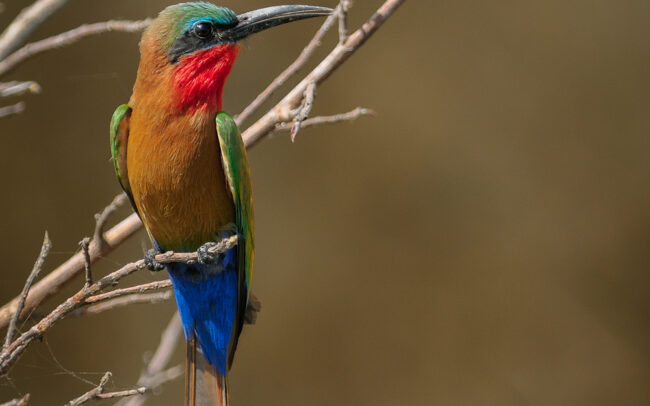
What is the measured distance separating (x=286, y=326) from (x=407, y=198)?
853 mm

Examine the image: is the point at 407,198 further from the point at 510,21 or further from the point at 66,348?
the point at 66,348

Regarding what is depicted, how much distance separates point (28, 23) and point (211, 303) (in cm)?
80

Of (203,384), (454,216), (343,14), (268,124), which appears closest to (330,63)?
(343,14)

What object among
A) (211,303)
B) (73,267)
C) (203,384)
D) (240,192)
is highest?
(240,192)

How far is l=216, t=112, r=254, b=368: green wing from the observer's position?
1.76 m

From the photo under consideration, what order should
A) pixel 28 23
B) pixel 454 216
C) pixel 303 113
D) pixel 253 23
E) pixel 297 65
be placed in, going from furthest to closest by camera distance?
pixel 454 216, pixel 297 65, pixel 28 23, pixel 253 23, pixel 303 113

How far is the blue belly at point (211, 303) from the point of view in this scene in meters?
1.96

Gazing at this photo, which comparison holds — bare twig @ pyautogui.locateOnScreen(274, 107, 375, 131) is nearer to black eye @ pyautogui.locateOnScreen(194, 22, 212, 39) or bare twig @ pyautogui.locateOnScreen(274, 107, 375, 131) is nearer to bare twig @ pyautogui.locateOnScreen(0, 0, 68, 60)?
black eye @ pyautogui.locateOnScreen(194, 22, 212, 39)

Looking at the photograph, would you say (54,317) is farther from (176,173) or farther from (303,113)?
(303,113)

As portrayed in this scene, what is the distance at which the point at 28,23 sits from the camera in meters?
1.93

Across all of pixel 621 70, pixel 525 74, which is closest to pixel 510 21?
pixel 525 74

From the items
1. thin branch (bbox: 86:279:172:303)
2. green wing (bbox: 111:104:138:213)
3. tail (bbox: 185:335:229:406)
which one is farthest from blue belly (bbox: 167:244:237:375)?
thin branch (bbox: 86:279:172:303)

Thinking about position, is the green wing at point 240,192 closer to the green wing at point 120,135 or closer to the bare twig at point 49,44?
the green wing at point 120,135

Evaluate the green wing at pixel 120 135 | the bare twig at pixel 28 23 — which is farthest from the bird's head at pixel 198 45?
the bare twig at pixel 28 23
